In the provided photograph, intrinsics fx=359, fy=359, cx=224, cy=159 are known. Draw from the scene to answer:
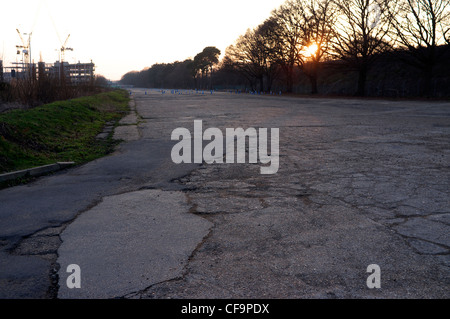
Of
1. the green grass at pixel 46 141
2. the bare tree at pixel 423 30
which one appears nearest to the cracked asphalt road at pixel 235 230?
the green grass at pixel 46 141

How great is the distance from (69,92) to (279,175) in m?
18.5

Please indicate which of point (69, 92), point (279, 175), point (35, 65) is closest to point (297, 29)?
point (69, 92)

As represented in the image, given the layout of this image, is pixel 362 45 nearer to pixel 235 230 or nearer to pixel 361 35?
pixel 361 35

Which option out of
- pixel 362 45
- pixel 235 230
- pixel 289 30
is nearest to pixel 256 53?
pixel 289 30

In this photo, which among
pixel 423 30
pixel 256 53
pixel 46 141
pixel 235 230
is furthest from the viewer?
pixel 256 53

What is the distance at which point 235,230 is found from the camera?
3529 millimetres

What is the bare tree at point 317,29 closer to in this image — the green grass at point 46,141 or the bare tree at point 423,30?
the bare tree at point 423,30

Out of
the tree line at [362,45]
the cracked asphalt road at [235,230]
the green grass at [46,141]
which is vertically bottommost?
the cracked asphalt road at [235,230]

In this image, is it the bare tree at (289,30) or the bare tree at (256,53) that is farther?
the bare tree at (256,53)

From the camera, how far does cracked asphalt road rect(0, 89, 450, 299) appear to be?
256 centimetres

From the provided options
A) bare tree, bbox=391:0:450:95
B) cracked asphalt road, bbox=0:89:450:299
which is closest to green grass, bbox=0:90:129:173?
cracked asphalt road, bbox=0:89:450:299

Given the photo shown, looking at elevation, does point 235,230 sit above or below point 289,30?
below

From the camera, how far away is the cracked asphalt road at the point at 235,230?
101 inches
